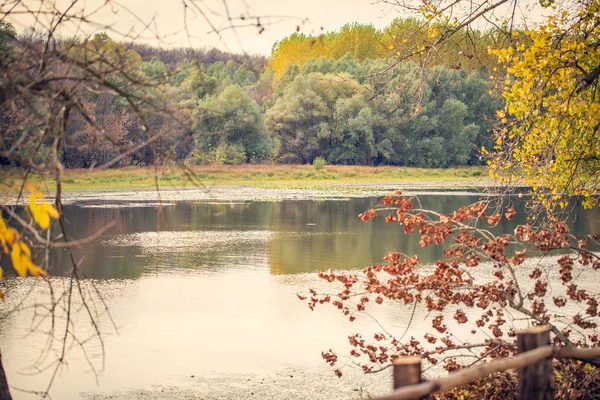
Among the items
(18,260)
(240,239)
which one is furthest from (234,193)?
(18,260)

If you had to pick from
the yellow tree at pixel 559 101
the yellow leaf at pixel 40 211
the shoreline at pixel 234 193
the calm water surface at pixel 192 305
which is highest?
the yellow tree at pixel 559 101

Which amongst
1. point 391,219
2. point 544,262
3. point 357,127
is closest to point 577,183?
point 391,219

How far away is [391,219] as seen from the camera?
9438mm

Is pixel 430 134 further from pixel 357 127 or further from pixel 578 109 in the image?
pixel 578 109

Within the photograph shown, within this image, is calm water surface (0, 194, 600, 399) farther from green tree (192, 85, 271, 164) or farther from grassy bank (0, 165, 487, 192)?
green tree (192, 85, 271, 164)

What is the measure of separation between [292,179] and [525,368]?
6069cm

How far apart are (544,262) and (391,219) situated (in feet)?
44.7

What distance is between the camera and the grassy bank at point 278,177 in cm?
5675

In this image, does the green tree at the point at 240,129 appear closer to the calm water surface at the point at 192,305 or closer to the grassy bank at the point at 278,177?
the grassy bank at the point at 278,177

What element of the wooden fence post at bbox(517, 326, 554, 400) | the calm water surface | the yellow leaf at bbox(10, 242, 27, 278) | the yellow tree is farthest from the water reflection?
the yellow leaf at bbox(10, 242, 27, 278)

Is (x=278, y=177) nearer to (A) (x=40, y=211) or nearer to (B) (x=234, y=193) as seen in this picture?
(B) (x=234, y=193)

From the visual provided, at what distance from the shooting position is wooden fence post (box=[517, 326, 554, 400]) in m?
4.75

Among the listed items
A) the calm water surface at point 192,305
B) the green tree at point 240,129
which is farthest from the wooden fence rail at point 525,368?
the green tree at point 240,129

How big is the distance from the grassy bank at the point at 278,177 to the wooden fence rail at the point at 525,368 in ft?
151
